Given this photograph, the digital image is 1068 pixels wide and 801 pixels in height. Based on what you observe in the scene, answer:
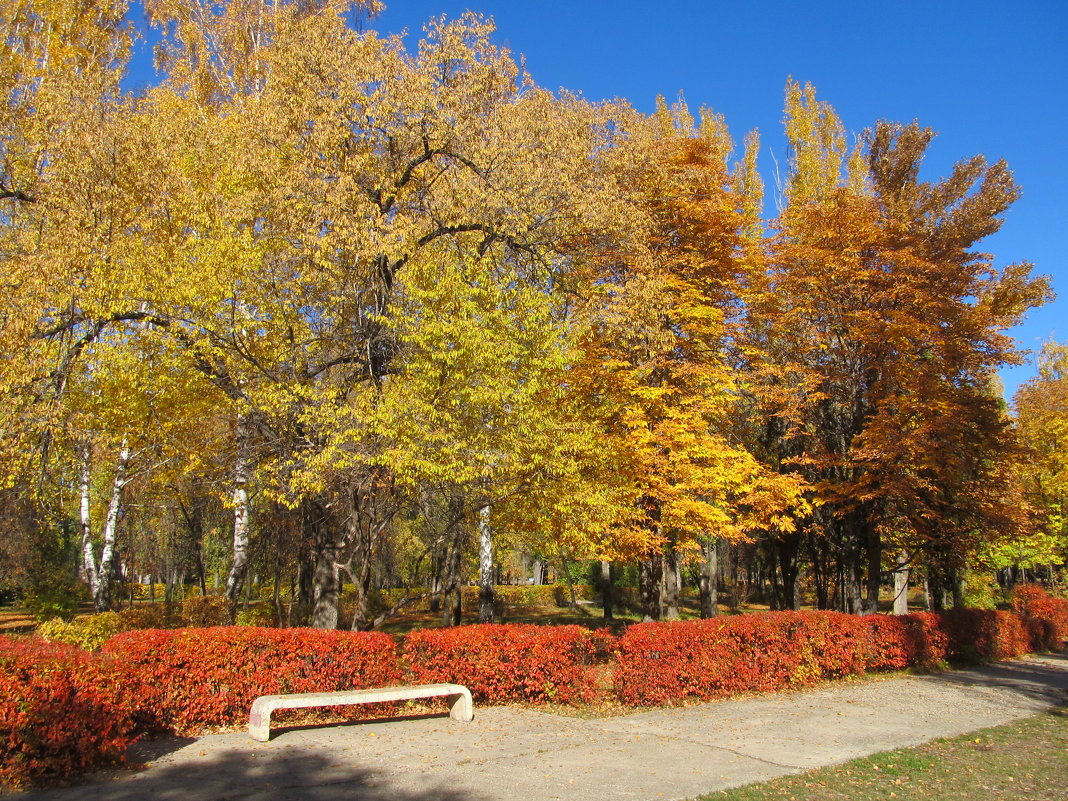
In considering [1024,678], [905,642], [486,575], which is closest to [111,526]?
[486,575]

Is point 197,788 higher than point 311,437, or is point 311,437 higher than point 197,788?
point 311,437

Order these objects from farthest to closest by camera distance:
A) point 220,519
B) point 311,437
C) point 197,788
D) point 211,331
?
point 220,519 → point 311,437 → point 211,331 → point 197,788

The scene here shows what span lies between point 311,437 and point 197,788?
19.2 feet

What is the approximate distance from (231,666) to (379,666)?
1705 millimetres

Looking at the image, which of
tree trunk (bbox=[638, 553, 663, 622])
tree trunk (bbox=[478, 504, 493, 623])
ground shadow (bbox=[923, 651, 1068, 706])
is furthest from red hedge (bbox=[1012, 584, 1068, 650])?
tree trunk (bbox=[478, 504, 493, 623])

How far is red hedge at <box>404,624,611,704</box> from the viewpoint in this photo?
28.8 feet

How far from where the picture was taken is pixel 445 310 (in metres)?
10.1

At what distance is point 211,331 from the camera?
978 centimetres

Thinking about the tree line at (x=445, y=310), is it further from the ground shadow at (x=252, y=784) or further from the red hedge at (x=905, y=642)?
the ground shadow at (x=252, y=784)

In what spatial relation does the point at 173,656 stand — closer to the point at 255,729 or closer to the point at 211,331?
the point at 255,729

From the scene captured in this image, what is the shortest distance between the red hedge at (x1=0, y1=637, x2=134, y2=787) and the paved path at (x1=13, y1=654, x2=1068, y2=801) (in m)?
0.22

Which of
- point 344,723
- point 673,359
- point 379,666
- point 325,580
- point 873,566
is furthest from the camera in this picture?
point 873,566

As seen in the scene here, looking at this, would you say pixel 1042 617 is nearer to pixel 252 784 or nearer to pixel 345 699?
pixel 345 699

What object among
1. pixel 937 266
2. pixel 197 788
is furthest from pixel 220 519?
pixel 937 266
